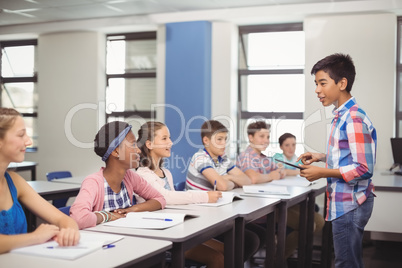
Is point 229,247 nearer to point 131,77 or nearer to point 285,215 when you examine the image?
point 285,215

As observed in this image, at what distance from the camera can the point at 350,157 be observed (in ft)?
7.02

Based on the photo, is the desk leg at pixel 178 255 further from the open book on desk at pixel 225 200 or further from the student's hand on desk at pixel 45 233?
the open book on desk at pixel 225 200

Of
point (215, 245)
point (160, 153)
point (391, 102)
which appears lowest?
point (215, 245)

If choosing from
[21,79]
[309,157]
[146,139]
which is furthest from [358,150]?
[21,79]

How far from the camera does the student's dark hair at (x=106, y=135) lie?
242 cm

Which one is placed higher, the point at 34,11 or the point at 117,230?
the point at 34,11

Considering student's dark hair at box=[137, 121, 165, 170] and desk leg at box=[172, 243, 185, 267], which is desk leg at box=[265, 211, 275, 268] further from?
desk leg at box=[172, 243, 185, 267]

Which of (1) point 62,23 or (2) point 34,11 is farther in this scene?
(1) point 62,23

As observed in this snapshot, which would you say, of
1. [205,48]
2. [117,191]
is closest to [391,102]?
[205,48]

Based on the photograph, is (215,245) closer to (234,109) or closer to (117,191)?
(117,191)

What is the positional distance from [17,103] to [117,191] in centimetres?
636

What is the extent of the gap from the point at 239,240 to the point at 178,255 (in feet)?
2.31

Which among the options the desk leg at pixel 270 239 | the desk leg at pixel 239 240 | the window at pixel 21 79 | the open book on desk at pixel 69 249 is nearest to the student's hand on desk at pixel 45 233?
the open book on desk at pixel 69 249

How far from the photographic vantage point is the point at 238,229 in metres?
2.53
